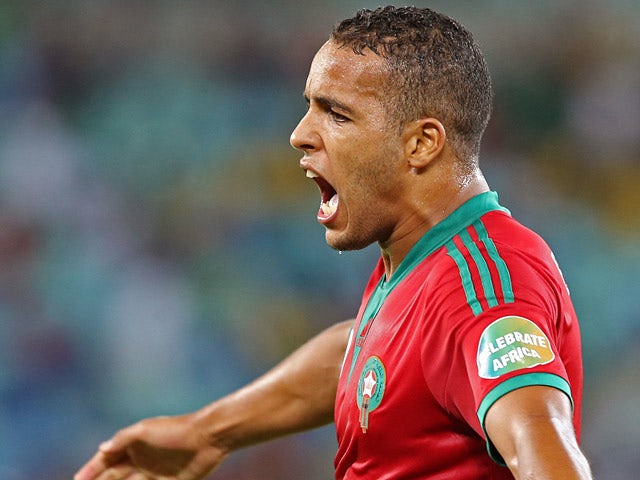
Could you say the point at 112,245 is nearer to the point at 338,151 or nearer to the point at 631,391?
the point at 631,391

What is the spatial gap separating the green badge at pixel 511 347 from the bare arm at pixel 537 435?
0.15 feet

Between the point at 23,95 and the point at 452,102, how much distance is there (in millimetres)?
3919

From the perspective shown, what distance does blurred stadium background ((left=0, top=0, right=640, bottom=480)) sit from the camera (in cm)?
511

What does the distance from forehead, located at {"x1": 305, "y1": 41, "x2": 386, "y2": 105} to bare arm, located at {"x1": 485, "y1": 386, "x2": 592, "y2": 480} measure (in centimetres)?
75

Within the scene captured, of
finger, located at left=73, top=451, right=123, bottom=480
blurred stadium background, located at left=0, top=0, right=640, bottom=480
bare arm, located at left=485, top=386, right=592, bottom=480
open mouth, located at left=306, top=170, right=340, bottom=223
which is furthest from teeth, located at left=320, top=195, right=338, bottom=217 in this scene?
blurred stadium background, located at left=0, top=0, right=640, bottom=480

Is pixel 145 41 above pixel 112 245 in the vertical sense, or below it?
above

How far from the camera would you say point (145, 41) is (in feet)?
18.6

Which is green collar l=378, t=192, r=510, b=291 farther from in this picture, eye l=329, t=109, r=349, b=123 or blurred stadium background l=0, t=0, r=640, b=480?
blurred stadium background l=0, t=0, r=640, b=480

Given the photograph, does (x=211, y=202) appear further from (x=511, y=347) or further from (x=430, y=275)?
(x=511, y=347)

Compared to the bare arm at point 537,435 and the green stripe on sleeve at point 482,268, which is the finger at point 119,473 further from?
the bare arm at point 537,435

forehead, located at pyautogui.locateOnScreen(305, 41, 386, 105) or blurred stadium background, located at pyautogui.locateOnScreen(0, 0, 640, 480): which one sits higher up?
blurred stadium background, located at pyautogui.locateOnScreen(0, 0, 640, 480)

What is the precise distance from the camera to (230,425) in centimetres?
283

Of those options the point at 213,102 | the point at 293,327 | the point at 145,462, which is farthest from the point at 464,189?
the point at 213,102

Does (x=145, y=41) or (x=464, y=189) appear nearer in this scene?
(x=464, y=189)
